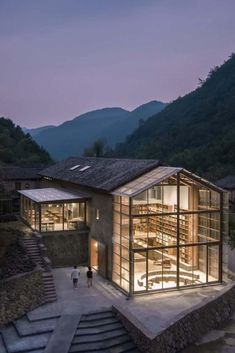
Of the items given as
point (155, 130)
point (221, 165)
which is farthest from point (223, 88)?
point (221, 165)

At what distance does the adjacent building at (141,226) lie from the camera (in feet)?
68.9

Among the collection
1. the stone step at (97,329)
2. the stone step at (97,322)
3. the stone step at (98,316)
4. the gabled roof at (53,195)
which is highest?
the gabled roof at (53,195)

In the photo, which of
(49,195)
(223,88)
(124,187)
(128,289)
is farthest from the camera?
(223,88)

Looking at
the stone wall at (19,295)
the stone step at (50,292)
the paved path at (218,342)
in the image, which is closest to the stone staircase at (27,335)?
the stone wall at (19,295)

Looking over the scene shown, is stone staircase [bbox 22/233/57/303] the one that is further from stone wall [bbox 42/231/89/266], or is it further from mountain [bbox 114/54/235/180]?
mountain [bbox 114/54/235/180]

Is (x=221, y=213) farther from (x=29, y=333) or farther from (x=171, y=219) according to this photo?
(x=29, y=333)

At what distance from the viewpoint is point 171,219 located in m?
21.8

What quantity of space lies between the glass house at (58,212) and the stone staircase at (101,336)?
28.7 ft

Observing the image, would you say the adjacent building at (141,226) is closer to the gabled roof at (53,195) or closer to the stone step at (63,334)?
the gabled roof at (53,195)

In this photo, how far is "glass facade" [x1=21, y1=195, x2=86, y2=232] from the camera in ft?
84.5

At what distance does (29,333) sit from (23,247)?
7.73 metres

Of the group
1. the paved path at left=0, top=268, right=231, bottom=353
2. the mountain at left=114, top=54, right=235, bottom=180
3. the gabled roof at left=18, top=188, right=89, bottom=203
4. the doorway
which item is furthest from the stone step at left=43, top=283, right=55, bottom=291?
the mountain at left=114, top=54, right=235, bottom=180

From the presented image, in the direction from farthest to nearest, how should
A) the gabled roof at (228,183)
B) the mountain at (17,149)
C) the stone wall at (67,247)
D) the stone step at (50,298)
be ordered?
the mountain at (17,149), the gabled roof at (228,183), the stone wall at (67,247), the stone step at (50,298)

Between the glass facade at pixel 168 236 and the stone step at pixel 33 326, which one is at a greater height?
the glass facade at pixel 168 236
